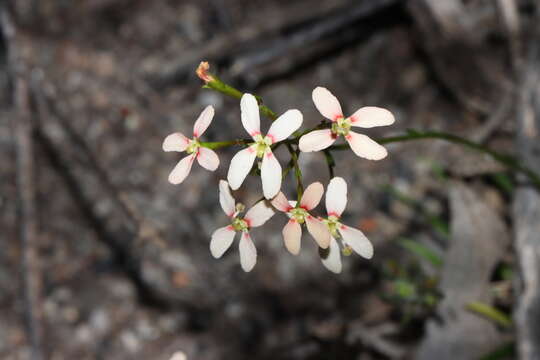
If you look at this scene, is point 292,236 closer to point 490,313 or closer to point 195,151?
point 195,151

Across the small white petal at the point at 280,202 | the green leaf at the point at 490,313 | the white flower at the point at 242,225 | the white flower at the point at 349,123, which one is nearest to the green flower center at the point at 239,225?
the white flower at the point at 242,225

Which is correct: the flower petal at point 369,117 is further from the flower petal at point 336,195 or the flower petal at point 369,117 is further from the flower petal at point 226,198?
the flower petal at point 226,198

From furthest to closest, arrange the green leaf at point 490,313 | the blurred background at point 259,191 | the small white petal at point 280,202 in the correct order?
the blurred background at point 259,191
the green leaf at point 490,313
the small white petal at point 280,202

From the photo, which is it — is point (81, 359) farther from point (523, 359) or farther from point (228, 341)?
point (523, 359)

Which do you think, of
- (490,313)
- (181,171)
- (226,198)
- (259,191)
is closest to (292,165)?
(226,198)

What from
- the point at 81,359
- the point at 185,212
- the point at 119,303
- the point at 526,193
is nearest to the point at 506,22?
the point at 526,193

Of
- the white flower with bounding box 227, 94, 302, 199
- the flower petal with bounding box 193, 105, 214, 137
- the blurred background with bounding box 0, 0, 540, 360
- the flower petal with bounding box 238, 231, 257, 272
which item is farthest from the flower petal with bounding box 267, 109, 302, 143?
the blurred background with bounding box 0, 0, 540, 360
